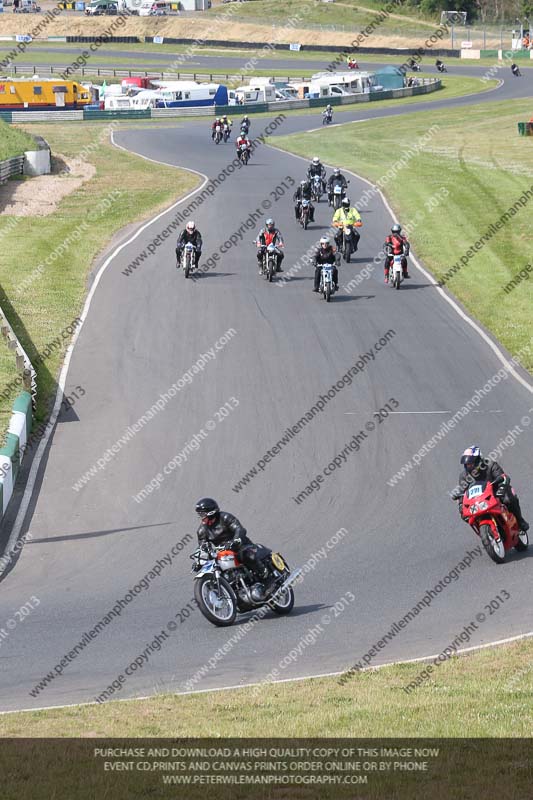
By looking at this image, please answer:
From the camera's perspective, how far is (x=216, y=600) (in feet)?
45.4

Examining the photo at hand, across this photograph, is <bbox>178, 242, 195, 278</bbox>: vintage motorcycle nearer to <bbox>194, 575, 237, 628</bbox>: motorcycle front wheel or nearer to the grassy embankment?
the grassy embankment

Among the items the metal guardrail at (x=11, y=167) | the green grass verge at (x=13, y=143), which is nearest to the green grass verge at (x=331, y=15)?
the green grass verge at (x=13, y=143)

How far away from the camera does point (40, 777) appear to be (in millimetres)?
8641

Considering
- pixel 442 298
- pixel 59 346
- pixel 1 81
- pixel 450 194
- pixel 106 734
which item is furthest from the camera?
pixel 1 81

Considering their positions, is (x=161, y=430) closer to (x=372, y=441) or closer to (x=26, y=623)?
(x=372, y=441)

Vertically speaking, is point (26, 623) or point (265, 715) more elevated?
point (265, 715)

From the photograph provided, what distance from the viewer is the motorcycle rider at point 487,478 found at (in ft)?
51.0

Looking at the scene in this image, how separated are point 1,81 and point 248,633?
77911 millimetres

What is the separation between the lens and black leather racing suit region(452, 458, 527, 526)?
612 inches

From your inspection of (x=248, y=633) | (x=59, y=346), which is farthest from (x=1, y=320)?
(x=248, y=633)

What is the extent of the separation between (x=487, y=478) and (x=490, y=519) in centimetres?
62

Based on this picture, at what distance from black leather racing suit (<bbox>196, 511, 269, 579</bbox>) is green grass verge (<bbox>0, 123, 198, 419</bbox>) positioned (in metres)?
10.4

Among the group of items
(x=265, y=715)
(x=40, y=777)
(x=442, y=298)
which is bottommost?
(x=442, y=298)

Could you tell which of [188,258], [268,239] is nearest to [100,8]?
[188,258]
